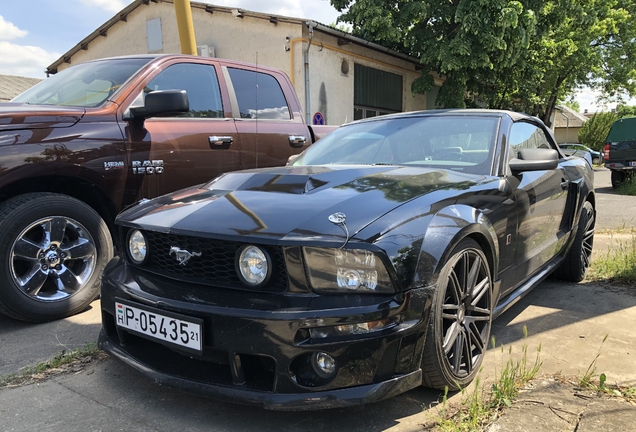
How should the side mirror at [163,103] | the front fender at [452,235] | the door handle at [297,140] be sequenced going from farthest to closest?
the door handle at [297,140]
the side mirror at [163,103]
the front fender at [452,235]

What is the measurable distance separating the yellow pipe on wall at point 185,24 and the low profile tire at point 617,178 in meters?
11.8

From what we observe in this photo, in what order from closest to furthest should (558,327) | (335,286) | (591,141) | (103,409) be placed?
(335,286) → (103,409) → (558,327) → (591,141)

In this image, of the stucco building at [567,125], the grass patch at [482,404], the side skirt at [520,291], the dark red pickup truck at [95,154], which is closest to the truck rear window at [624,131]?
the side skirt at [520,291]

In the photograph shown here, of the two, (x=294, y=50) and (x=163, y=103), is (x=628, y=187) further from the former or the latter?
(x=163, y=103)

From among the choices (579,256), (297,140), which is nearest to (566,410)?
(579,256)

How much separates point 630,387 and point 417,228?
134 centimetres

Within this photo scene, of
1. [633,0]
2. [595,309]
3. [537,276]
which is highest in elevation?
[633,0]

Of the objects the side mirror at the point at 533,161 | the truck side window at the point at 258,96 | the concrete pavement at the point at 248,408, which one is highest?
the truck side window at the point at 258,96

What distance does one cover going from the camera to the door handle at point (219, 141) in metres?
4.09

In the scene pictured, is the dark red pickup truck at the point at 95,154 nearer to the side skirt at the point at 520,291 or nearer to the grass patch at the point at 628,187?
the side skirt at the point at 520,291

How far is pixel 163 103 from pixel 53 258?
127 cm

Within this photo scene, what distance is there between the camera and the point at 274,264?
1991mm

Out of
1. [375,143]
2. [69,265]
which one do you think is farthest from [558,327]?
[69,265]

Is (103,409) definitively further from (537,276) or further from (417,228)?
(537,276)
